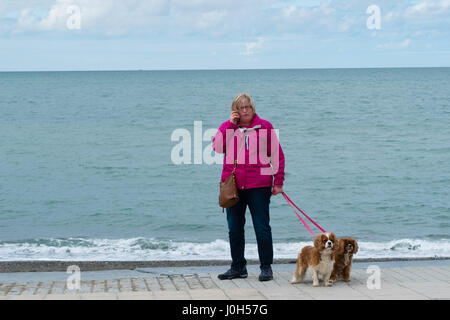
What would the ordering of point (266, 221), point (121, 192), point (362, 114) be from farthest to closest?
point (362, 114) < point (121, 192) < point (266, 221)

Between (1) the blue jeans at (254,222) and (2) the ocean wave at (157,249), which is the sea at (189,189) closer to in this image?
(2) the ocean wave at (157,249)

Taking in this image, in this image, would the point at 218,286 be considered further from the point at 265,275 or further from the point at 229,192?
the point at 229,192

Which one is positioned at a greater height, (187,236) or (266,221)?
(266,221)

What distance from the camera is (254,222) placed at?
701 centimetres

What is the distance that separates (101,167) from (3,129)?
1990cm

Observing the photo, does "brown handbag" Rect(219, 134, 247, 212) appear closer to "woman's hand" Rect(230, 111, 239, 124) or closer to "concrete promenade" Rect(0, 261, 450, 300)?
"woman's hand" Rect(230, 111, 239, 124)

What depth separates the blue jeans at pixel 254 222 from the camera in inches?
272

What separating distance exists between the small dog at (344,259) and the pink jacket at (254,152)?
0.94 metres

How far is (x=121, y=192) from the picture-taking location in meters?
20.9

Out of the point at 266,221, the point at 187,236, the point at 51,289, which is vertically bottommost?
the point at 187,236

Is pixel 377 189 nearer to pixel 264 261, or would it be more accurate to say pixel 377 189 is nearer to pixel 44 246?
pixel 44 246

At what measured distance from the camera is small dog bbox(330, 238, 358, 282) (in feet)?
22.5

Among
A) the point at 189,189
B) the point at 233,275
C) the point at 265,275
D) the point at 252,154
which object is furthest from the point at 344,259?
the point at 189,189
